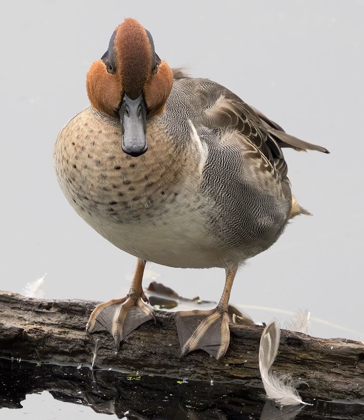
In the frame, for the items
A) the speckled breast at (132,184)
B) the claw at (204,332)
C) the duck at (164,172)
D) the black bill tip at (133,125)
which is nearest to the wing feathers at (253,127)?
the duck at (164,172)

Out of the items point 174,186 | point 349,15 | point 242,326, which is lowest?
point 242,326

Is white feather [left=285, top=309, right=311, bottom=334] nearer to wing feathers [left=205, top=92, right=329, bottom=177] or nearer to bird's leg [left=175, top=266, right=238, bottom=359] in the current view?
bird's leg [left=175, top=266, right=238, bottom=359]

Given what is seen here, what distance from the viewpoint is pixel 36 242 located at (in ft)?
14.4

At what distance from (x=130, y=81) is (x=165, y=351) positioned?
1040 millimetres

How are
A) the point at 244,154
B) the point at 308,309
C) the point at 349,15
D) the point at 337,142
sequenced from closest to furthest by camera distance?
1. the point at 244,154
2. the point at 308,309
3. the point at 337,142
4. the point at 349,15

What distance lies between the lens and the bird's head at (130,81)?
9.43ft

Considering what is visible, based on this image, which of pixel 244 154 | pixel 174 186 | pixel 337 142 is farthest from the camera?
pixel 337 142

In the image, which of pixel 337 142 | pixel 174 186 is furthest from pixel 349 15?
pixel 174 186

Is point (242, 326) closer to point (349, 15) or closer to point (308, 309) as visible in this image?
point (308, 309)

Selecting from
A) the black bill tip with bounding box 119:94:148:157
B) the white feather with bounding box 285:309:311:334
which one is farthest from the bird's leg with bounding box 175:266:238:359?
the black bill tip with bounding box 119:94:148:157

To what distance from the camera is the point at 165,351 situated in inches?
135

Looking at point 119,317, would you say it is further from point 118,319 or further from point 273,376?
point 273,376

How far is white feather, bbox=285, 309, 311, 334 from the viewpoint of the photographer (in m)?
3.76

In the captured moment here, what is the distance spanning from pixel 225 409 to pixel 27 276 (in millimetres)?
1310
